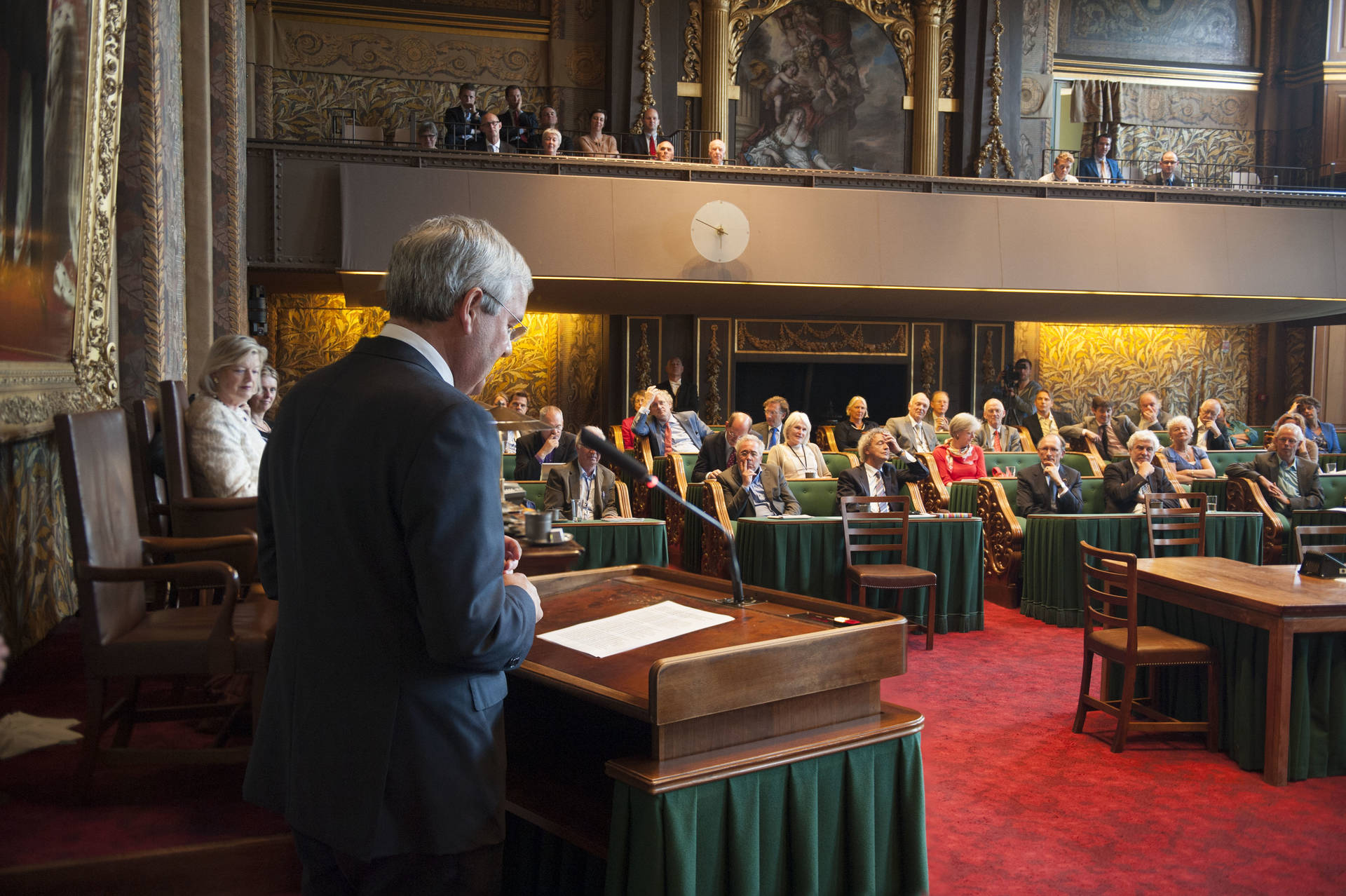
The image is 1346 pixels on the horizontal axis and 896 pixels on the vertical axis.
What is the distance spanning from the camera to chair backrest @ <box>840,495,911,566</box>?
5.77 meters

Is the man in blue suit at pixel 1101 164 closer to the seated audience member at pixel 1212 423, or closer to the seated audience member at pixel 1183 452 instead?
the seated audience member at pixel 1212 423

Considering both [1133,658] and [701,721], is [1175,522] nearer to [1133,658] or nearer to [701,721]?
[1133,658]

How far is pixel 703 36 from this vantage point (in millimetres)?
12328

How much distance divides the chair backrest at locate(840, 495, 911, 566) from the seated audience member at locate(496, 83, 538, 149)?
593 centimetres

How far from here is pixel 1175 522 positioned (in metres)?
6.10

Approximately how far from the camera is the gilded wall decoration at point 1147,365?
1361cm

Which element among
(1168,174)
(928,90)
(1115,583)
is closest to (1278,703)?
(1115,583)

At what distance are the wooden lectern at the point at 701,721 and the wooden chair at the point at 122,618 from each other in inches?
32.3

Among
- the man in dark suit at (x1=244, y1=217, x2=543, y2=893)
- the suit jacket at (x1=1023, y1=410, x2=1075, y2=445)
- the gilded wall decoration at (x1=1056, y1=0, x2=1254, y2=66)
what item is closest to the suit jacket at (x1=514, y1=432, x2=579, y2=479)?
the suit jacket at (x1=1023, y1=410, x2=1075, y2=445)

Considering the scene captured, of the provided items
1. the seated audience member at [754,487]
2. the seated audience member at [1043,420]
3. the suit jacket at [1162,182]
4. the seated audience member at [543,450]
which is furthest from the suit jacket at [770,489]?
the suit jacket at [1162,182]

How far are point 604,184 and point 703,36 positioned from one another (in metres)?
3.84

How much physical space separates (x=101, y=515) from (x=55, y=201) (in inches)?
47.0

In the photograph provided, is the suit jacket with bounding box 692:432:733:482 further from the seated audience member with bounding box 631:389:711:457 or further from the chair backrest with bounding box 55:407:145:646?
the chair backrest with bounding box 55:407:145:646

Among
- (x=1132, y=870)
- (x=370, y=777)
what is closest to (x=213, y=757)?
(x=370, y=777)
